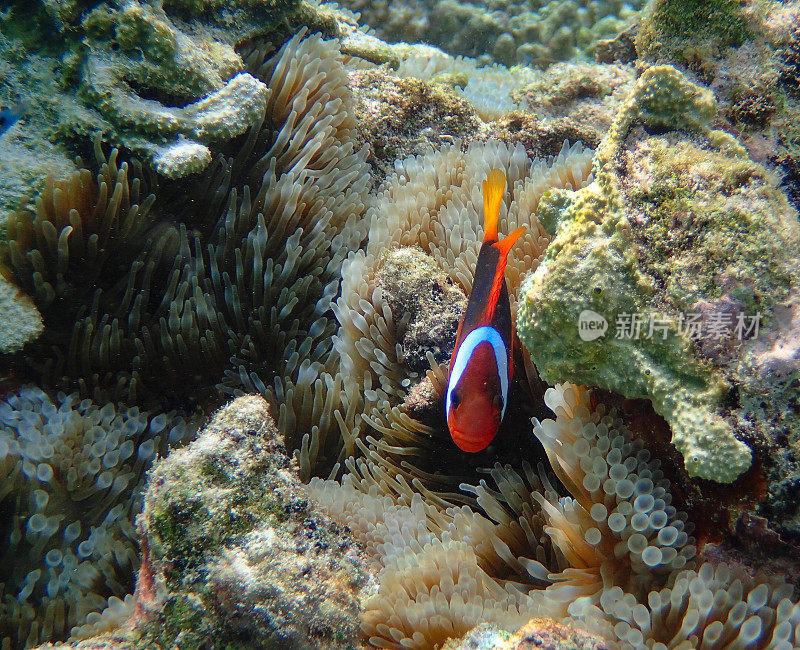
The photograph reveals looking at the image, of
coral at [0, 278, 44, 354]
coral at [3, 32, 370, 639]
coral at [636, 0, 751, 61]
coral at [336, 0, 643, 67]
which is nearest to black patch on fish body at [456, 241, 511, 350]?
coral at [3, 32, 370, 639]

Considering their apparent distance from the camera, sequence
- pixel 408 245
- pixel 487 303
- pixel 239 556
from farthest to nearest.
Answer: pixel 408 245, pixel 487 303, pixel 239 556

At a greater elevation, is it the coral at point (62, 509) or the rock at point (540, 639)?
the rock at point (540, 639)

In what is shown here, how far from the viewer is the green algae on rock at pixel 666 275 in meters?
1.36

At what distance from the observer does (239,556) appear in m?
1.36

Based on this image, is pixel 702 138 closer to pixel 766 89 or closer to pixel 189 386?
pixel 766 89

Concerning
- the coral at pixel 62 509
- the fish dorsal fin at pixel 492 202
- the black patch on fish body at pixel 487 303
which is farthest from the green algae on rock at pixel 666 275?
the coral at pixel 62 509

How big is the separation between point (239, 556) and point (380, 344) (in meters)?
1.18

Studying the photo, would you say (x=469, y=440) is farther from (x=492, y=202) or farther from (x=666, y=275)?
(x=492, y=202)

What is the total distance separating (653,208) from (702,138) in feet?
1.34

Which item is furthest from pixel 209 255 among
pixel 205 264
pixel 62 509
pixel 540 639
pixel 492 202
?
pixel 540 639

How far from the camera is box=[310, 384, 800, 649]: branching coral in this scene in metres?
1.26

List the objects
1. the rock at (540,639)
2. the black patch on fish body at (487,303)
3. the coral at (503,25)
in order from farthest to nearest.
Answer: the coral at (503,25)
the black patch on fish body at (487,303)
the rock at (540,639)

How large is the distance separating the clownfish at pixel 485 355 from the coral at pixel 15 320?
171 centimetres

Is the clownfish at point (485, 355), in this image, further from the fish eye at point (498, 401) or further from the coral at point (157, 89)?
the coral at point (157, 89)
